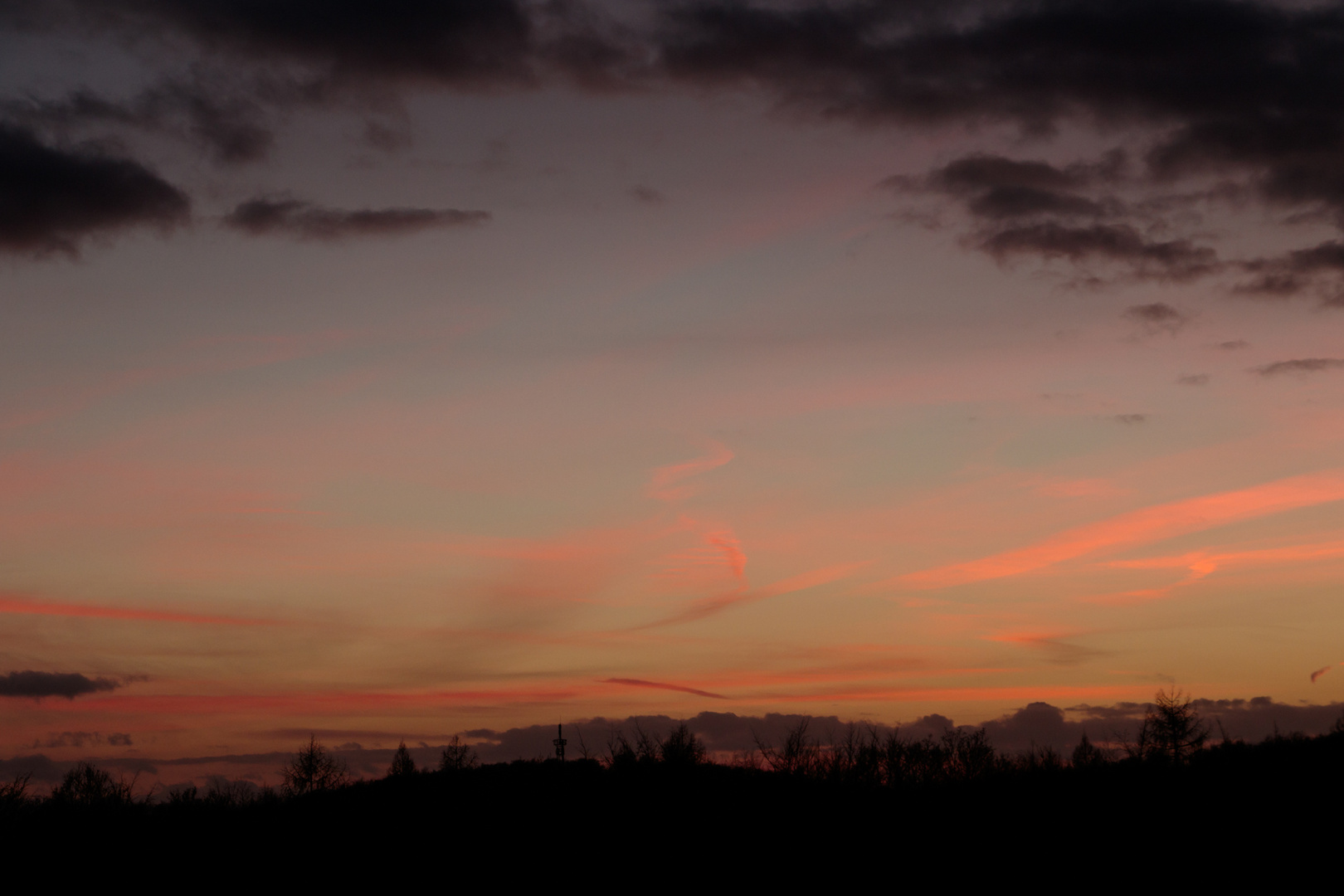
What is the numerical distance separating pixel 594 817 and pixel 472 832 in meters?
2.55

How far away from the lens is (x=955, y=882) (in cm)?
1675

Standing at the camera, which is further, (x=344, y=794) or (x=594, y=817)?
(x=344, y=794)

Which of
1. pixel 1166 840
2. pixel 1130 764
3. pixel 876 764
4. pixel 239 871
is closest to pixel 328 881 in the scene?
pixel 239 871

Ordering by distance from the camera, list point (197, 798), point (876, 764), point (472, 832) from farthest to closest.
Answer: point (197, 798) < point (876, 764) < point (472, 832)

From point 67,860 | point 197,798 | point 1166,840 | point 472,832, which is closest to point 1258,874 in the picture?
point 1166,840

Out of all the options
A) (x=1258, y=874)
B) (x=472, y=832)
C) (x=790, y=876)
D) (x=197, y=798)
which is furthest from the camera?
(x=197, y=798)

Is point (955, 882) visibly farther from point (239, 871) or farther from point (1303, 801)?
point (239, 871)

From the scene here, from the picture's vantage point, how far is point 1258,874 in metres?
16.0

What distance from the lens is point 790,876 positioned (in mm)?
17406

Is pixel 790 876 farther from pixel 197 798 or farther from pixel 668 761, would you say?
pixel 197 798

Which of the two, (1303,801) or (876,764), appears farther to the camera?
(876,764)

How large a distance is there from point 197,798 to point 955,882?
23003 mm

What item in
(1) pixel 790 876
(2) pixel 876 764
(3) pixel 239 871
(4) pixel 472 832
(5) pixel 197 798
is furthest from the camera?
(5) pixel 197 798

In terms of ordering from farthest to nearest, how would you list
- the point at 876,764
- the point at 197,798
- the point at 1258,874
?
the point at 197,798, the point at 876,764, the point at 1258,874
